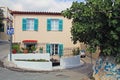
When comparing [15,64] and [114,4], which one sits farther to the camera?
[15,64]

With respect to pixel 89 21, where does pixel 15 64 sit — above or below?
below

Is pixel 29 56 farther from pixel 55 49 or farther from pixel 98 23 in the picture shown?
pixel 98 23

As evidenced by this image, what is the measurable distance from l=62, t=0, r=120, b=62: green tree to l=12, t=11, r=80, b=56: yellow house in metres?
16.3

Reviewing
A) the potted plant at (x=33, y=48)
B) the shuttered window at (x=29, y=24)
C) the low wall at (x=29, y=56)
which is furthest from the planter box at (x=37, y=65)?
the shuttered window at (x=29, y=24)

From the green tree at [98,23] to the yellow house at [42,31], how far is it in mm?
16330

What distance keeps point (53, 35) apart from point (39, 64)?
9903mm

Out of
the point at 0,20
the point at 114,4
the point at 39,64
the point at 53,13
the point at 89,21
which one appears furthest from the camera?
the point at 0,20

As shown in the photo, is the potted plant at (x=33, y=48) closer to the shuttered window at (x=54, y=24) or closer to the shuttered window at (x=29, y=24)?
the shuttered window at (x=29, y=24)

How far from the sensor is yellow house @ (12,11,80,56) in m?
33.3

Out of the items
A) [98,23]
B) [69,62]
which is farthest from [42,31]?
[98,23]

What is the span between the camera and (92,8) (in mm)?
15445

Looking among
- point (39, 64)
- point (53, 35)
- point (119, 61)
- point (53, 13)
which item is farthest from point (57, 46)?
point (119, 61)

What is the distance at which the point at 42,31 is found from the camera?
111ft

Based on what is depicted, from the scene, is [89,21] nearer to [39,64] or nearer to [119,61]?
[119,61]
